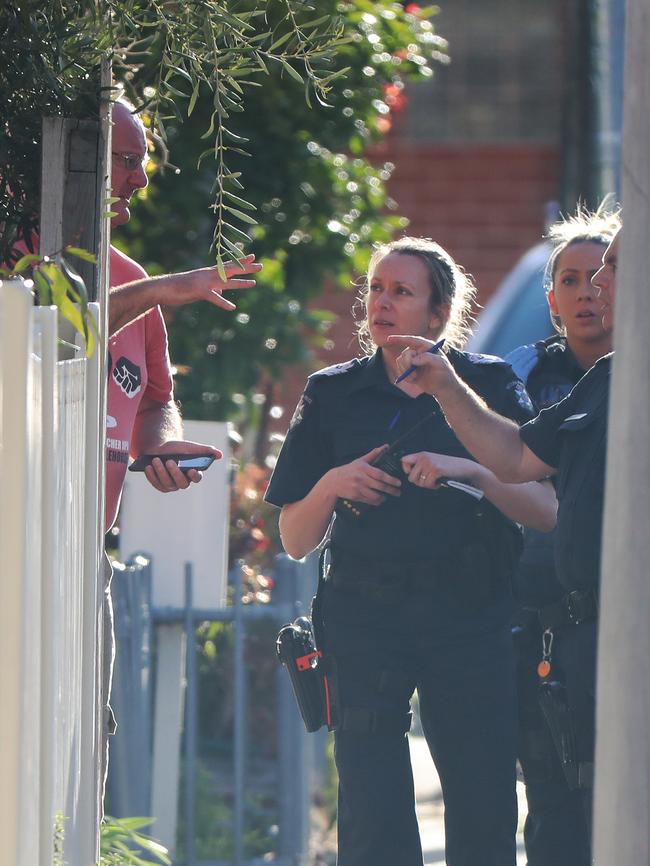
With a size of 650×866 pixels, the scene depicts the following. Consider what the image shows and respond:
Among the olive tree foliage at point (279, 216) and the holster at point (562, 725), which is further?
the olive tree foliage at point (279, 216)

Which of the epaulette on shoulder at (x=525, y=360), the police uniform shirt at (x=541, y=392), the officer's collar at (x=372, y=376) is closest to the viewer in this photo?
the officer's collar at (x=372, y=376)

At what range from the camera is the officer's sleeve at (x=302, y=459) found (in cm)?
375

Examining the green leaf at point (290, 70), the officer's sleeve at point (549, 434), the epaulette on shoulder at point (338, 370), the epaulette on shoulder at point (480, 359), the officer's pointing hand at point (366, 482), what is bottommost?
the officer's pointing hand at point (366, 482)

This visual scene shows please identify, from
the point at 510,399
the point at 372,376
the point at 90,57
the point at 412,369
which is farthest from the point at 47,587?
the point at 510,399

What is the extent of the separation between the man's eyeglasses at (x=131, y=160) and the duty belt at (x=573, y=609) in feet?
4.46

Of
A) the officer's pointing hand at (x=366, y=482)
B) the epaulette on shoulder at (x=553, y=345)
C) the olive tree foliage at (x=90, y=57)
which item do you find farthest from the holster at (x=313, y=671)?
the olive tree foliage at (x=90, y=57)

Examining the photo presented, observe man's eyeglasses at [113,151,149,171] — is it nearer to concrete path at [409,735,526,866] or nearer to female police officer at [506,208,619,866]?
female police officer at [506,208,619,866]

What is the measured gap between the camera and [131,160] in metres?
3.50

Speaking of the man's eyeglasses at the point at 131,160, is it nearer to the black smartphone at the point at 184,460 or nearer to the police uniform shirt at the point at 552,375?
the black smartphone at the point at 184,460

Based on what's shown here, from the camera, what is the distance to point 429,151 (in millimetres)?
15984

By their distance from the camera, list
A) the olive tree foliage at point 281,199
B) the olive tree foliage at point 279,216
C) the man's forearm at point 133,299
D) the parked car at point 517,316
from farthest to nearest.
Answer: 1. the parked car at point 517,316
2. the olive tree foliage at point 279,216
3. the olive tree foliage at point 281,199
4. the man's forearm at point 133,299

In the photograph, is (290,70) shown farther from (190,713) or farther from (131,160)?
(190,713)

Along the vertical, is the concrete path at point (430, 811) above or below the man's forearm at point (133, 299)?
below

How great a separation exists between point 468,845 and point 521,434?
3.17 feet
